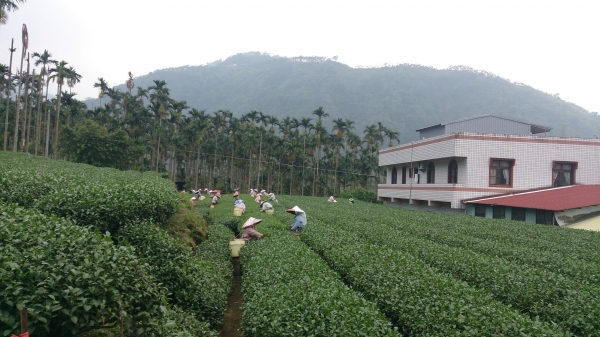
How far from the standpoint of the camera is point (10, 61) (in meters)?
33.6

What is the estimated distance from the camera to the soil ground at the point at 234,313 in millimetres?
7324

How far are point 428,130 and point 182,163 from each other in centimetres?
4216

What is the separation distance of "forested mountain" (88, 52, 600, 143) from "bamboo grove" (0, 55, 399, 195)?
114ft

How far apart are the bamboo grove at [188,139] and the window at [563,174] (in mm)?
28379

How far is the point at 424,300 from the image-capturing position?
5.90 meters

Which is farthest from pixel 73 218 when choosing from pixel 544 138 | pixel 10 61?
pixel 10 61

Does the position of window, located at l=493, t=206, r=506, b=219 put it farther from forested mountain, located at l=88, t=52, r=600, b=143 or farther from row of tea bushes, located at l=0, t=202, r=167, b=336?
forested mountain, located at l=88, t=52, r=600, b=143

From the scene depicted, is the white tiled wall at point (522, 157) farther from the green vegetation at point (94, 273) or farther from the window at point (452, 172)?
the green vegetation at point (94, 273)

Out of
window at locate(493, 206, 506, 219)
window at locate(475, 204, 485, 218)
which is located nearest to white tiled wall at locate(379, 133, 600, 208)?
window at locate(475, 204, 485, 218)

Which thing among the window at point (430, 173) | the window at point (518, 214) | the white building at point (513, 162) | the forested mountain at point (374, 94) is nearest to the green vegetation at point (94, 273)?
the window at point (518, 214)

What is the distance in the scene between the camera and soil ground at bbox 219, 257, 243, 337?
732cm

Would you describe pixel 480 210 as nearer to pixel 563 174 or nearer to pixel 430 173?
pixel 430 173

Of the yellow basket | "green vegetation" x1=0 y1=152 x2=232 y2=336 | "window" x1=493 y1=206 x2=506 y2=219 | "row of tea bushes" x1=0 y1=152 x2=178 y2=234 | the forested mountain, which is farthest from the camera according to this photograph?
the forested mountain

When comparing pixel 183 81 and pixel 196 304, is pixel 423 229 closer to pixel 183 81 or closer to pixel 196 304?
pixel 196 304
